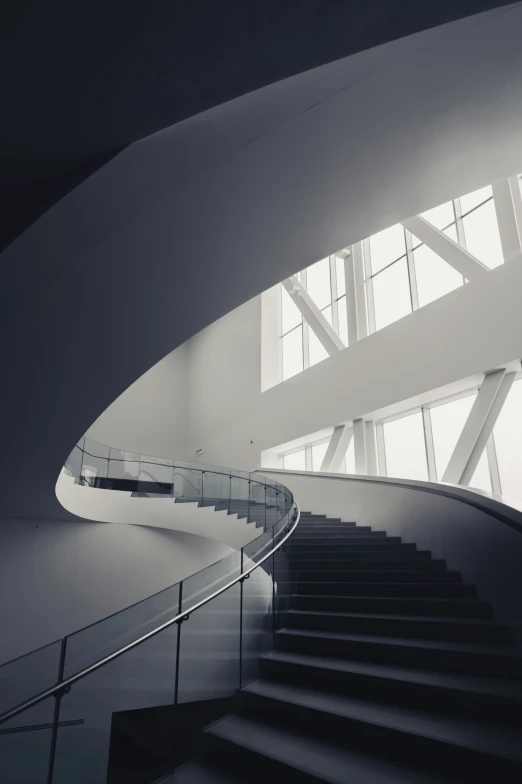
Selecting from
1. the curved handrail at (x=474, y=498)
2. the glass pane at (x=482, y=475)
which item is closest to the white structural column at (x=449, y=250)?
the glass pane at (x=482, y=475)

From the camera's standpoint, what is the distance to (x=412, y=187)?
4.09m

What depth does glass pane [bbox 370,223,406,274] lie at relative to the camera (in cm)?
1384

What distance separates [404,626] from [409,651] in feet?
1.47

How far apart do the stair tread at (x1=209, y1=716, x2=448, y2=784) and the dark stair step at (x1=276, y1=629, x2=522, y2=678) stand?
90 cm

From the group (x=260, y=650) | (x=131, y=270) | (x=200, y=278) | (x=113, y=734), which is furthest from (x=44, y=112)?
(x=260, y=650)

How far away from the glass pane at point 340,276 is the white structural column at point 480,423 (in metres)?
6.98

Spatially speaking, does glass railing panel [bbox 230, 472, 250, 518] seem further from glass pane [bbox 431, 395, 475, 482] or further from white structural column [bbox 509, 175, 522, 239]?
white structural column [bbox 509, 175, 522, 239]

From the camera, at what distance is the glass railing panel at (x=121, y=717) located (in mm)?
2838

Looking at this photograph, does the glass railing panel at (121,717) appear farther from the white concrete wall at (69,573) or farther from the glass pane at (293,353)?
the glass pane at (293,353)

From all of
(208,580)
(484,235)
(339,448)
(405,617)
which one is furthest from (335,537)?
(484,235)

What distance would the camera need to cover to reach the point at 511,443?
10.2m

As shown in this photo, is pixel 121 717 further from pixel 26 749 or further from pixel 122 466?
pixel 122 466

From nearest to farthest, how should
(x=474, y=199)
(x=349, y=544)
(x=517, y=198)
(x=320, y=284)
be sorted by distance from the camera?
(x=349, y=544) < (x=517, y=198) < (x=474, y=199) < (x=320, y=284)

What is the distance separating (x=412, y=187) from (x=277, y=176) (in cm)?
123
